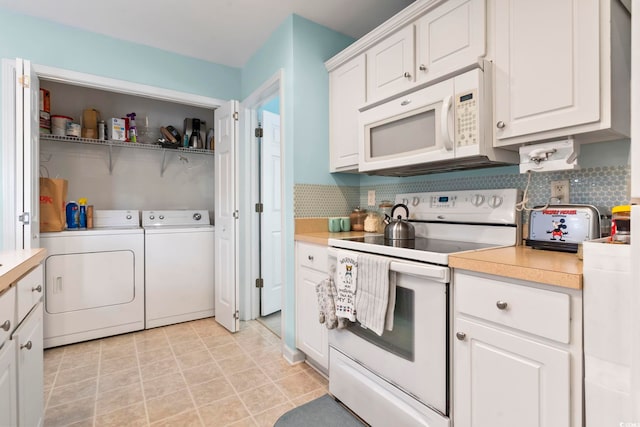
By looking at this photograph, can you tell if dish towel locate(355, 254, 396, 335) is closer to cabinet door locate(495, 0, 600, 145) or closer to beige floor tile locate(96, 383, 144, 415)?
cabinet door locate(495, 0, 600, 145)

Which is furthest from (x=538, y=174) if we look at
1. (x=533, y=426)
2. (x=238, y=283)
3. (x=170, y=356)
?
(x=170, y=356)

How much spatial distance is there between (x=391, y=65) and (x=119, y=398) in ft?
8.37

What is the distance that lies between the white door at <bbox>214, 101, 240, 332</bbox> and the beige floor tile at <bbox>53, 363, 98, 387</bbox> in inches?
39.7

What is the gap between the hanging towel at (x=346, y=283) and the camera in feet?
5.22

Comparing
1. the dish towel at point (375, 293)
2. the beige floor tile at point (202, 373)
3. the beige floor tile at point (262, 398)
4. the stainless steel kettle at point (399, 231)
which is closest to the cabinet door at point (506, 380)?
the dish towel at point (375, 293)

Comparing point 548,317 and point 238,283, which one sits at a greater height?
point 548,317

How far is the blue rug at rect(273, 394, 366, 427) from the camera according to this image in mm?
1592

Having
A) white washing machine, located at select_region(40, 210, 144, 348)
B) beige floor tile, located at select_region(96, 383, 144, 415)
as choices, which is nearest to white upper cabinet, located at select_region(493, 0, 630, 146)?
beige floor tile, located at select_region(96, 383, 144, 415)

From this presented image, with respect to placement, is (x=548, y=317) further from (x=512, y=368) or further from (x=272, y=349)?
(x=272, y=349)

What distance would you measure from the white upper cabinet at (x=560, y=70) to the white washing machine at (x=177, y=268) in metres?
2.75

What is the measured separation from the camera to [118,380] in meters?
2.03

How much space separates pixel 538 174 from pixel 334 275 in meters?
1.17

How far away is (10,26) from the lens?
7.40 feet

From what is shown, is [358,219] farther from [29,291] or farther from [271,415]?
[29,291]
